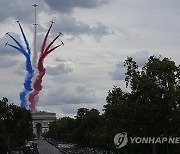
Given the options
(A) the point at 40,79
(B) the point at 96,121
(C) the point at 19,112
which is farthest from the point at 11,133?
(A) the point at 40,79

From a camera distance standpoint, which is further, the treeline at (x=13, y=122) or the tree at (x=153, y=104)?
the treeline at (x=13, y=122)

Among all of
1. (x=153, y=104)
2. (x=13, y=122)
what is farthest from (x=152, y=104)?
(x=13, y=122)

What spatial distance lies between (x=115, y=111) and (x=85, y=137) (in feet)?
215

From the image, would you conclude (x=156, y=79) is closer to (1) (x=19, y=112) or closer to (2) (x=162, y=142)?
(2) (x=162, y=142)

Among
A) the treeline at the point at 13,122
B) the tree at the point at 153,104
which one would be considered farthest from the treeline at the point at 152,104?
the treeline at the point at 13,122

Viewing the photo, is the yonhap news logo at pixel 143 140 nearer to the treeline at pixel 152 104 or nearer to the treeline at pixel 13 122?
the treeline at pixel 152 104

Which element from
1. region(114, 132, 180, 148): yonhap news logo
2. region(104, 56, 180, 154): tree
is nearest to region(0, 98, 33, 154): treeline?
region(114, 132, 180, 148): yonhap news logo

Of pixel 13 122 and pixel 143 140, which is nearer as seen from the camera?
pixel 143 140

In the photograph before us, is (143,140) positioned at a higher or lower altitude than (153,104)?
lower

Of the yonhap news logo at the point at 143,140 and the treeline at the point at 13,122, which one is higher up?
the treeline at the point at 13,122

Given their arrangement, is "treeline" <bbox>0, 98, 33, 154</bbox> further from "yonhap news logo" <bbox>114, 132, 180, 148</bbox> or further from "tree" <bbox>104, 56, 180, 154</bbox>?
"tree" <bbox>104, 56, 180, 154</bbox>

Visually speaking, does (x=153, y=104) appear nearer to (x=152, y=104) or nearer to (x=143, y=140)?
(x=152, y=104)

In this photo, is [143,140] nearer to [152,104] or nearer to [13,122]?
[152,104]

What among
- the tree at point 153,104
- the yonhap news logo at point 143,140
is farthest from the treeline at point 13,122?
the tree at point 153,104
